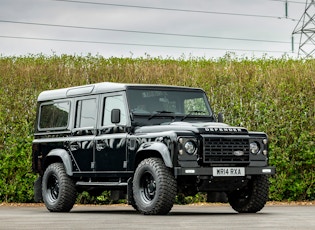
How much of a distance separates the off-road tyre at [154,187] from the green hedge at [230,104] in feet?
18.8

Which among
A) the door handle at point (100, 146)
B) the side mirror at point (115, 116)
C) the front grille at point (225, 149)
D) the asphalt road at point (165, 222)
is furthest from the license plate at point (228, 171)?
the door handle at point (100, 146)

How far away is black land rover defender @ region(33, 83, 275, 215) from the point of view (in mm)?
14523

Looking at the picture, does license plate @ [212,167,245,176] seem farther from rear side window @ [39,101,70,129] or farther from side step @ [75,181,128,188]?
rear side window @ [39,101,70,129]

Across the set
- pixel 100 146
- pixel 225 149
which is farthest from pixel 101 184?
pixel 225 149

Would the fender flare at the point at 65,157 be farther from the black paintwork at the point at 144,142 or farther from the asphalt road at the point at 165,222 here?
the asphalt road at the point at 165,222

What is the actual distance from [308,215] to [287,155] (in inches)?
196

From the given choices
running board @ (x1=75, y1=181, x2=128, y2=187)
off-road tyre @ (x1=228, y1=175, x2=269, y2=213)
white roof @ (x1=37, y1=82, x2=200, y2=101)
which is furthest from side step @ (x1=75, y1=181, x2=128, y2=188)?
off-road tyre @ (x1=228, y1=175, x2=269, y2=213)

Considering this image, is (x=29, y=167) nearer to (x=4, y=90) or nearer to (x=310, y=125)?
(x=4, y=90)

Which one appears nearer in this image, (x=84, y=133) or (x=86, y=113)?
(x=84, y=133)

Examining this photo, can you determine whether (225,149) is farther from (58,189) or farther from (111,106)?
(58,189)

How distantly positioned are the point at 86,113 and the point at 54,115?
4.30 ft

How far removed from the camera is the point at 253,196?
619 inches

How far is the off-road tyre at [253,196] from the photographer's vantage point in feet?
51.4

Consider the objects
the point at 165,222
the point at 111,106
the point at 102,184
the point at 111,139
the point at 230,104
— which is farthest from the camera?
the point at 230,104
